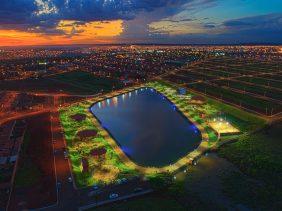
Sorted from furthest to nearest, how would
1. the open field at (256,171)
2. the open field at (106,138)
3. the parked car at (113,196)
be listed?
the open field at (106,138)
the parked car at (113,196)
the open field at (256,171)

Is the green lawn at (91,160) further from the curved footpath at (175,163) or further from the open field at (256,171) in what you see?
the open field at (256,171)

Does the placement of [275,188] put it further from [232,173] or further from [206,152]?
[206,152]

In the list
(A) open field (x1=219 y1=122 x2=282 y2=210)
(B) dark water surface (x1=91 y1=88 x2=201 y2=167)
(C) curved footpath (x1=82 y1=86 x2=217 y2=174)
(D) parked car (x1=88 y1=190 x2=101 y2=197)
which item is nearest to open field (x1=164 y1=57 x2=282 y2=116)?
(B) dark water surface (x1=91 y1=88 x2=201 y2=167)

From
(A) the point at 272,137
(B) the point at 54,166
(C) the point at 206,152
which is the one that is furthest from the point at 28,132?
(A) the point at 272,137

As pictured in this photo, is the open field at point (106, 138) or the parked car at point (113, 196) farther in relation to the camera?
the open field at point (106, 138)

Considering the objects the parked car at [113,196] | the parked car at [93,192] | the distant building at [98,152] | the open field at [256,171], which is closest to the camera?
the open field at [256,171]

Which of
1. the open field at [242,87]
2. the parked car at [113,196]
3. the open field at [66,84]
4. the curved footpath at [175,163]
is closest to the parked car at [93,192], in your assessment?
the parked car at [113,196]
